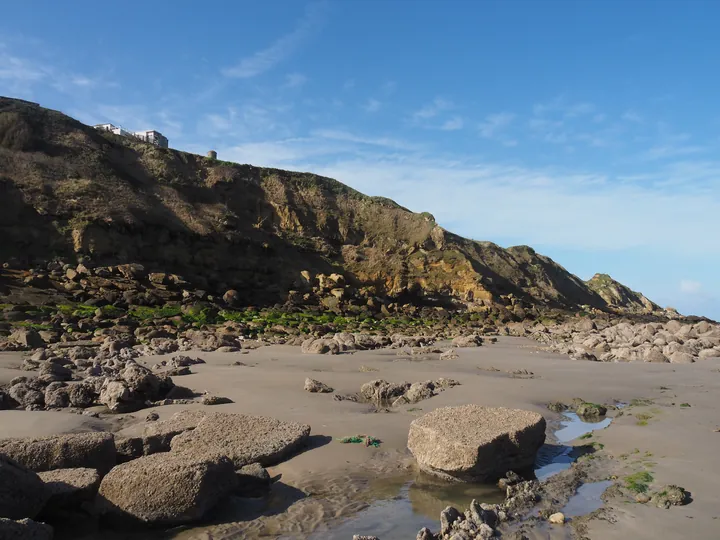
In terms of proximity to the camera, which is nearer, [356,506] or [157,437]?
[356,506]

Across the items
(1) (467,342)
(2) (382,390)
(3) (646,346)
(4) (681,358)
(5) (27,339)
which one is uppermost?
(3) (646,346)

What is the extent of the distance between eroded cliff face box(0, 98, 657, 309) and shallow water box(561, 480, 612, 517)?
24.3m

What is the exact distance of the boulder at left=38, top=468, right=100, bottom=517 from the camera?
397 centimetres

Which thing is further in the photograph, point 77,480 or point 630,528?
point 77,480

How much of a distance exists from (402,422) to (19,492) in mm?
4195

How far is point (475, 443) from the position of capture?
487 cm

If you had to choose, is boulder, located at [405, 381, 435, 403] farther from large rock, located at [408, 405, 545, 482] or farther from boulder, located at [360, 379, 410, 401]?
large rock, located at [408, 405, 545, 482]

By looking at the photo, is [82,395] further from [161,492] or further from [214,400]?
[161,492]

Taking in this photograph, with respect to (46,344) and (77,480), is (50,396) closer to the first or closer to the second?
(77,480)

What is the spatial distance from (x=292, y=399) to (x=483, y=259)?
146ft

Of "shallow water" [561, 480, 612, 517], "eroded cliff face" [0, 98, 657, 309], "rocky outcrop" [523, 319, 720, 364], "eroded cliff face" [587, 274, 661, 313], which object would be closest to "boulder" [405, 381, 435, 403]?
"shallow water" [561, 480, 612, 517]

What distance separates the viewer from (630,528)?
12.5 feet

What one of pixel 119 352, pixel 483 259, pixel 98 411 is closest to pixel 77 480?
pixel 98 411

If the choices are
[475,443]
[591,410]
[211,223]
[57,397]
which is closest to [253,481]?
[475,443]
